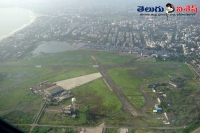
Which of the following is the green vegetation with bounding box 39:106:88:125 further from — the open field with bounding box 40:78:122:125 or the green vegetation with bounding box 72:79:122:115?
the green vegetation with bounding box 72:79:122:115

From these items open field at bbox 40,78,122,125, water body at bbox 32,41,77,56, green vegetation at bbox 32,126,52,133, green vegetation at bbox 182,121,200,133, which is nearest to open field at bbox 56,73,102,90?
open field at bbox 40,78,122,125

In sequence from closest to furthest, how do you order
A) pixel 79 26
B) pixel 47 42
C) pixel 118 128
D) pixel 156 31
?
pixel 118 128 → pixel 47 42 → pixel 156 31 → pixel 79 26

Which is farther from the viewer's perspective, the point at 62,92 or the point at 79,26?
the point at 79,26

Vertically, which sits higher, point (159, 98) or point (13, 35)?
point (13, 35)

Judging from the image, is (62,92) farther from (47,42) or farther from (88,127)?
(47,42)

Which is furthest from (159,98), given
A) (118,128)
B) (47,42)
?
(47,42)

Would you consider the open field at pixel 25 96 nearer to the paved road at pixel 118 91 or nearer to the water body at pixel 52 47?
the paved road at pixel 118 91

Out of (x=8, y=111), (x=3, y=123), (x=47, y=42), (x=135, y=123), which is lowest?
(x=135, y=123)

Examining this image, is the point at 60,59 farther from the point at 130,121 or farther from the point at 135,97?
the point at 130,121

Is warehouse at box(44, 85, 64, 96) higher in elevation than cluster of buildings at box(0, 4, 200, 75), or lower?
lower
